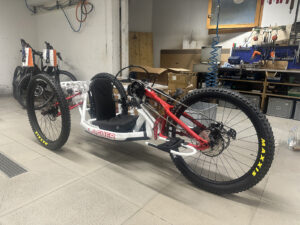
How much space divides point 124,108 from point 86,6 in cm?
263

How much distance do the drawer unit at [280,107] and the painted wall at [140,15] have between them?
3617mm

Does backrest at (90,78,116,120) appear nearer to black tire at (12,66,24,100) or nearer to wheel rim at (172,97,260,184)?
wheel rim at (172,97,260,184)

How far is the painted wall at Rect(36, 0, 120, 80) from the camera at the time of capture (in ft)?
11.6

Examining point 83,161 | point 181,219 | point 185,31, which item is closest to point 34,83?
point 83,161

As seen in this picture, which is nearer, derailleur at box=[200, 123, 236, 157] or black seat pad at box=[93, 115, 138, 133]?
derailleur at box=[200, 123, 236, 157]

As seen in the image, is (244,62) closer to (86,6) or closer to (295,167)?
(295,167)

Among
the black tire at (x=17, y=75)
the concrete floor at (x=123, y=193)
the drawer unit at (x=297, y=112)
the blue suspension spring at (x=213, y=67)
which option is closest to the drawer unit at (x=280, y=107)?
the drawer unit at (x=297, y=112)

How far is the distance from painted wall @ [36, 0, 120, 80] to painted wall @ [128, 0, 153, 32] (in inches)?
69.9

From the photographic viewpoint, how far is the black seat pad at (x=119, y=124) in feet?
6.19

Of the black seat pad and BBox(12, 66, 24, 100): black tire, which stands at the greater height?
BBox(12, 66, 24, 100): black tire

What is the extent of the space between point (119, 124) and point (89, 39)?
2621 mm

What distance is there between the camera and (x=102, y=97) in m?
2.08

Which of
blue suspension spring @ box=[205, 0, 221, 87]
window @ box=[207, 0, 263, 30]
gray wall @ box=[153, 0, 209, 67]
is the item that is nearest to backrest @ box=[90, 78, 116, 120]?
blue suspension spring @ box=[205, 0, 221, 87]

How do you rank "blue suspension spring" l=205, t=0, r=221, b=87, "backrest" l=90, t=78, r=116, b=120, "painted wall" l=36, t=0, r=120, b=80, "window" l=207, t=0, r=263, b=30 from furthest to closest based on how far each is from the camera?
1. "window" l=207, t=0, r=263, b=30
2. "blue suspension spring" l=205, t=0, r=221, b=87
3. "painted wall" l=36, t=0, r=120, b=80
4. "backrest" l=90, t=78, r=116, b=120
